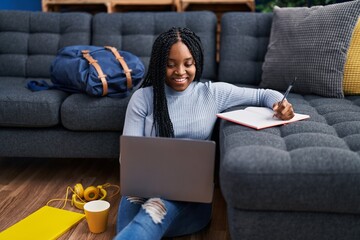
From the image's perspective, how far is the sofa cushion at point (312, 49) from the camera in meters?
1.68

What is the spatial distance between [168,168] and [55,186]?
807 millimetres

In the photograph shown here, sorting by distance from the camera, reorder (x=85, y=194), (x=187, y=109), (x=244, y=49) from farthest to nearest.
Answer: (x=244, y=49), (x=85, y=194), (x=187, y=109)

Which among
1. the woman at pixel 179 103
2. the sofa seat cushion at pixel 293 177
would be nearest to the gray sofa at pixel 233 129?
the sofa seat cushion at pixel 293 177

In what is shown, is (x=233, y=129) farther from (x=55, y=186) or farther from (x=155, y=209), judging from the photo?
(x=55, y=186)

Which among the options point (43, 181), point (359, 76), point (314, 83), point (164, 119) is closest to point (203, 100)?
point (164, 119)

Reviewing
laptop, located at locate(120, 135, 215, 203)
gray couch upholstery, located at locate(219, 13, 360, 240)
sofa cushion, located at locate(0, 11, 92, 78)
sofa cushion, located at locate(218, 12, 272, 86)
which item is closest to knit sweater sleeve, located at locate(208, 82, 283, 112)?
gray couch upholstery, located at locate(219, 13, 360, 240)

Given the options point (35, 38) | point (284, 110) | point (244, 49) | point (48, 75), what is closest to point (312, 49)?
point (244, 49)

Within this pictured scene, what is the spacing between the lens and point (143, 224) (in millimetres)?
1128

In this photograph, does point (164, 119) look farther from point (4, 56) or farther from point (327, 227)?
point (4, 56)

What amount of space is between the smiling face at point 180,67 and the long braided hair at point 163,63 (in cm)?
2

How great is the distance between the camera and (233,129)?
1.26 meters

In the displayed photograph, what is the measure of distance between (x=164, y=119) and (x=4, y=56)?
52.7 inches

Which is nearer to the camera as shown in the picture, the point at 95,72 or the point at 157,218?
the point at 157,218

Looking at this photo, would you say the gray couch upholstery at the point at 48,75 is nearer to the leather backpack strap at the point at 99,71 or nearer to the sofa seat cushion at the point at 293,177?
the leather backpack strap at the point at 99,71
